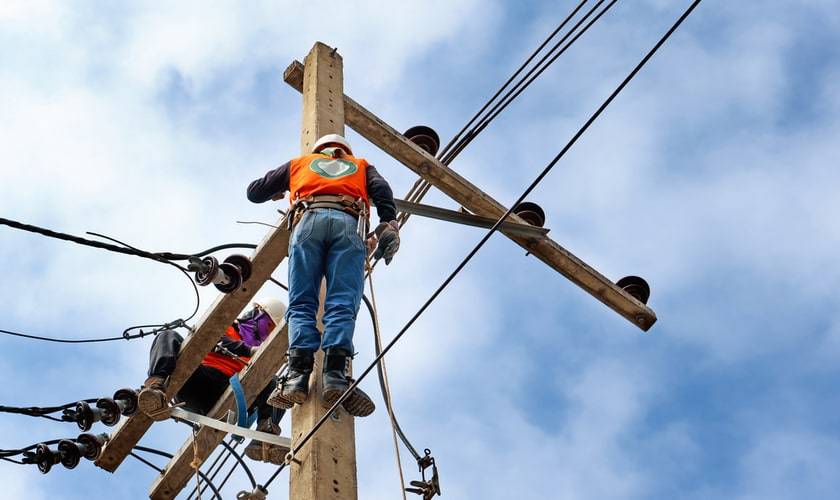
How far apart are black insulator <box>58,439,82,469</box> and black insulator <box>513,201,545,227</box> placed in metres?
3.08

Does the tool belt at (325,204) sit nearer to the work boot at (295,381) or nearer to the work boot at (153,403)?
the work boot at (295,381)

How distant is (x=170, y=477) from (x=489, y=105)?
10.1ft

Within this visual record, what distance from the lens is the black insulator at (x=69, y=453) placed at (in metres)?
6.06

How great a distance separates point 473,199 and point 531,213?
47 centimetres

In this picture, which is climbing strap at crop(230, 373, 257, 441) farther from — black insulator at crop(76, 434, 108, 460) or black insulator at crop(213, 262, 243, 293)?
black insulator at crop(76, 434, 108, 460)

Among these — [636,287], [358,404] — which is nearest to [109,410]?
[358,404]

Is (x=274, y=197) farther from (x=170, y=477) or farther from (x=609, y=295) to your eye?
(x=609, y=295)

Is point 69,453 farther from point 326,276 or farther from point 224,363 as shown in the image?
point 326,276

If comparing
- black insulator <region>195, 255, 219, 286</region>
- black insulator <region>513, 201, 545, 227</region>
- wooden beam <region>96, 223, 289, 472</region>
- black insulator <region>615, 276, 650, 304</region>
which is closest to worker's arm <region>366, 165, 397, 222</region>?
wooden beam <region>96, 223, 289, 472</region>

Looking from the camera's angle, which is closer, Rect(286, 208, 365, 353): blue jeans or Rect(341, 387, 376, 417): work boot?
Answer: Rect(341, 387, 376, 417): work boot

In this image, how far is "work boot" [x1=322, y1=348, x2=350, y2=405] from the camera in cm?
445

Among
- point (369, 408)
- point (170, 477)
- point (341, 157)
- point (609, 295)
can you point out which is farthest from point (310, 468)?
point (609, 295)

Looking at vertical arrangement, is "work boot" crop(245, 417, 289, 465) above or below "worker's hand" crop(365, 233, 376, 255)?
below

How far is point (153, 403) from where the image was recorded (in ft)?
19.0
